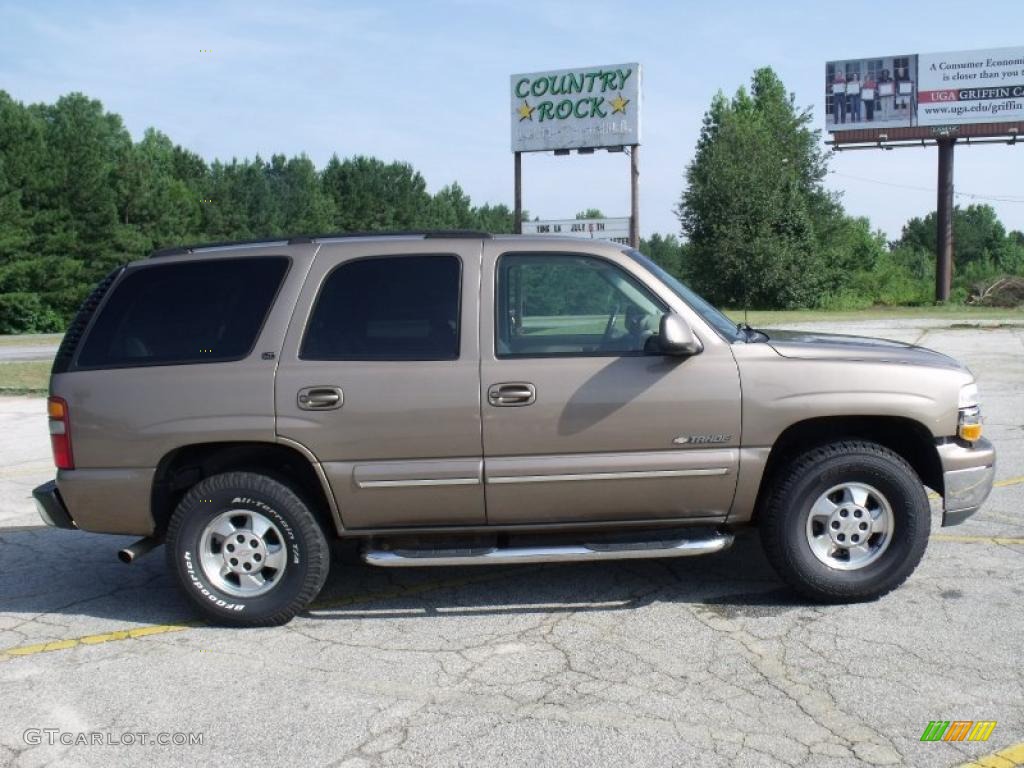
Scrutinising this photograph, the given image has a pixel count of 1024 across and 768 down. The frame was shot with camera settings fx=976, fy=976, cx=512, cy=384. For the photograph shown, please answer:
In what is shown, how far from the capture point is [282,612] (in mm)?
4980

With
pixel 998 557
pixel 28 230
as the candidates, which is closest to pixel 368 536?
pixel 998 557

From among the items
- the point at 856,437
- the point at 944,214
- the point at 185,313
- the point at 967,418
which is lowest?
the point at 856,437

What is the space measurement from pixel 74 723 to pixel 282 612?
1.20m

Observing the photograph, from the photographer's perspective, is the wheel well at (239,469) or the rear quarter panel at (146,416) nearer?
the rear quarter panel at (146,416)

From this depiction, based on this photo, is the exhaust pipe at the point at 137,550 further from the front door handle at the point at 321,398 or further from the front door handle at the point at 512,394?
the front door handle at the point at 512,394

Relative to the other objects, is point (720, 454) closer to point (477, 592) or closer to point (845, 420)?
point (845, 420)

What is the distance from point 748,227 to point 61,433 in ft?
169

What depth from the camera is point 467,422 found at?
4824 millimetres

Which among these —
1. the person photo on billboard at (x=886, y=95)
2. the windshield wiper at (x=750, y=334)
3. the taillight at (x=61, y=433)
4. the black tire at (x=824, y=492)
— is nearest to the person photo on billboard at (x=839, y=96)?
the person photo on billboard at (x=886, y=95)

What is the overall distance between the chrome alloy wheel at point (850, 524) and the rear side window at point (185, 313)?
9.99ft

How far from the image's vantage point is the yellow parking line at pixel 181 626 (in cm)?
480

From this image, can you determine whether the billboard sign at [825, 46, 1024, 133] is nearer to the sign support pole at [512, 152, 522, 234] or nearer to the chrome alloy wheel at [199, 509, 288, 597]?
the sign support pole at [512, 152, 522, 234]

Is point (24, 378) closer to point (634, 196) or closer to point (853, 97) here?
point (634, 196)

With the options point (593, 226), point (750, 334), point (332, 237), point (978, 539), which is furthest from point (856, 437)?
point (593, 226)
